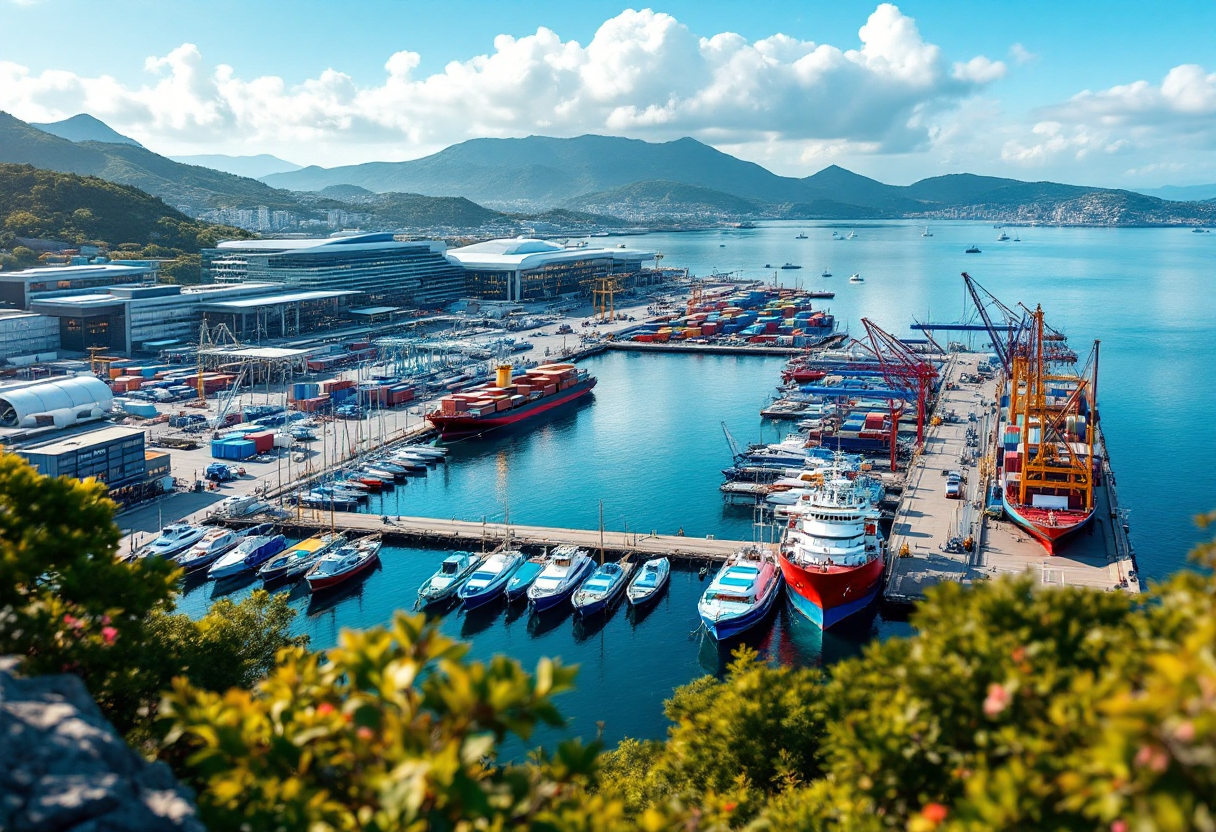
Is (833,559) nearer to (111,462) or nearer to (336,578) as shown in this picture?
(336,578)

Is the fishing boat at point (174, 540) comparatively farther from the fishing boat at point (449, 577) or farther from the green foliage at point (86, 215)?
the green foliage at point (86, 215)

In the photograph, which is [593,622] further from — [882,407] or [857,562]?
[882,407]

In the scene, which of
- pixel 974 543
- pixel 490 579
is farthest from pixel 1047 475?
pixel 490 579

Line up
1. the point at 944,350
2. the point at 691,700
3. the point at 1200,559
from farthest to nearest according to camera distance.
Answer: the point at 944,350, the point at 691,700, the point at 1200,559

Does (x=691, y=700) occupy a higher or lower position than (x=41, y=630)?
lower

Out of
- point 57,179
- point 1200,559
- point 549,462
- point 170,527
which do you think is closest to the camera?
point 1200,559

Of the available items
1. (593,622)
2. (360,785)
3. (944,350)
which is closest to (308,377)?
(593,622)

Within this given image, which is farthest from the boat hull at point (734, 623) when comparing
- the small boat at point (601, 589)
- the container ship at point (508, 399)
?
the container ship at point (508, 399)
